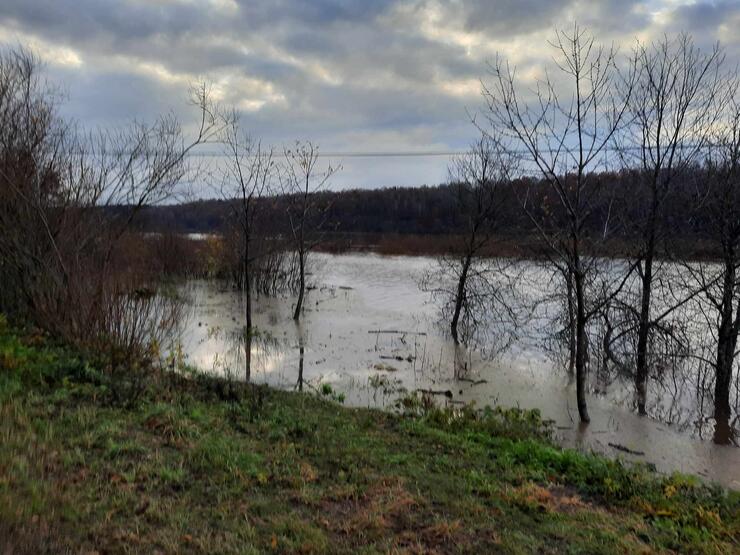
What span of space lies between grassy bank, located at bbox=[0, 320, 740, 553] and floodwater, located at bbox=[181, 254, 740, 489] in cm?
222

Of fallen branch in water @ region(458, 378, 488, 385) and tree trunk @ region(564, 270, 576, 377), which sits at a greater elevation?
tree trunk @ region(564, 270, 576, 377)

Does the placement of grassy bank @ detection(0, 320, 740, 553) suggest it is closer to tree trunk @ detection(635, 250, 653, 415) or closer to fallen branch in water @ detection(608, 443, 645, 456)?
fallen branch in water @ detection(608, 443, 645, 456)

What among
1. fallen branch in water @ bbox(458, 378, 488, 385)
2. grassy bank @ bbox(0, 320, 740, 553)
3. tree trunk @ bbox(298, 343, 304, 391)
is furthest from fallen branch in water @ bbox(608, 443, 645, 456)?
tree trunk @ bbox(298, 343, 304, 391)

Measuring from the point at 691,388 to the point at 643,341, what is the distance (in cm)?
136

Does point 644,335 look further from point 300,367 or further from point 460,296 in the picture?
point 300,367

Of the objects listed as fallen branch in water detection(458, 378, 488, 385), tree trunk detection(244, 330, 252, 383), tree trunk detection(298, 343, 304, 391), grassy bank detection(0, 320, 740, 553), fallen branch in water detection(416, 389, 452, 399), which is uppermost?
grassy bank detection(0, 320, 740, 553)

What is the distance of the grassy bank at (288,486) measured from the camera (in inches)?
150

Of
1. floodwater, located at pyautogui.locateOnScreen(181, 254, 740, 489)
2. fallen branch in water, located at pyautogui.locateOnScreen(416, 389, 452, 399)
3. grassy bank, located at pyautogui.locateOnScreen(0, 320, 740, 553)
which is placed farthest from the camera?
fallen branch in water, located at pyautogui.locateOnScreen(416, 389, 452, 399)

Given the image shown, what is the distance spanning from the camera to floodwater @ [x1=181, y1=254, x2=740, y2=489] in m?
8.93

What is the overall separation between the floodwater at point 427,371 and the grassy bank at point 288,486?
2.22 m

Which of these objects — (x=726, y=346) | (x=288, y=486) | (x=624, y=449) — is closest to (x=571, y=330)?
(x=726, y=346)

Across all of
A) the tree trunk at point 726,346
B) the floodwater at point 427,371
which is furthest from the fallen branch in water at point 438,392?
the tree trunk at point 726,346

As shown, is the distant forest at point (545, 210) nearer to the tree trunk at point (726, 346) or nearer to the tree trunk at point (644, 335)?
the tree trunk at point (644, 335)

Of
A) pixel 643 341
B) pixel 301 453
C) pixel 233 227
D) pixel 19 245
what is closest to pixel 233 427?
pixel 301 453
